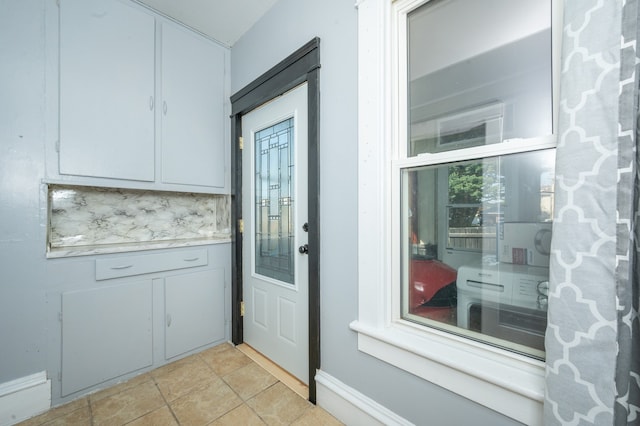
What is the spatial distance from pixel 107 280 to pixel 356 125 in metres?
1.98

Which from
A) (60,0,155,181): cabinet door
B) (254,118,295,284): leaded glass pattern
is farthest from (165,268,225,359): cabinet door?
(60,0,155,181): cabinet door

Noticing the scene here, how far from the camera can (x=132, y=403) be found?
65.6 inches

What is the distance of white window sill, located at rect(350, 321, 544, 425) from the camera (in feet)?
3.03

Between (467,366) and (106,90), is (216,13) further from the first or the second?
(467,366)

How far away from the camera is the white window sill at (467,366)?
0.92m

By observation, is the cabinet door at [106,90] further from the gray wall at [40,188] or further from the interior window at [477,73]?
the interior window at [477,73]

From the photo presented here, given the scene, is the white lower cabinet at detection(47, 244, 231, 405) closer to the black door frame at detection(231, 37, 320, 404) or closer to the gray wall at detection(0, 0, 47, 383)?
the gray wall at detection(0, 0, 47, 383)

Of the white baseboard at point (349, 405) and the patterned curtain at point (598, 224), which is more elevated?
the patterned curtain at point (598, 224)

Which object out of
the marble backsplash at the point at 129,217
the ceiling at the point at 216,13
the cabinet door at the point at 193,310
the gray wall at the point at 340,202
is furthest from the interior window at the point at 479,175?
the marble backsplash at the point at 129,217

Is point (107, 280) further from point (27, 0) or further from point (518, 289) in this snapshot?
point (518, 289)

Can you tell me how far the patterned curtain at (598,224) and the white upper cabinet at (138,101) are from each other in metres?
2.35

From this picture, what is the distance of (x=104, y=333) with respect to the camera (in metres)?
1.82

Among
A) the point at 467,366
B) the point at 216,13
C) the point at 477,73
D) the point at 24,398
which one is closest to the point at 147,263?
the point at 24,398

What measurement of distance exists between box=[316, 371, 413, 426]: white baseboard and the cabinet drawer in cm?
137
